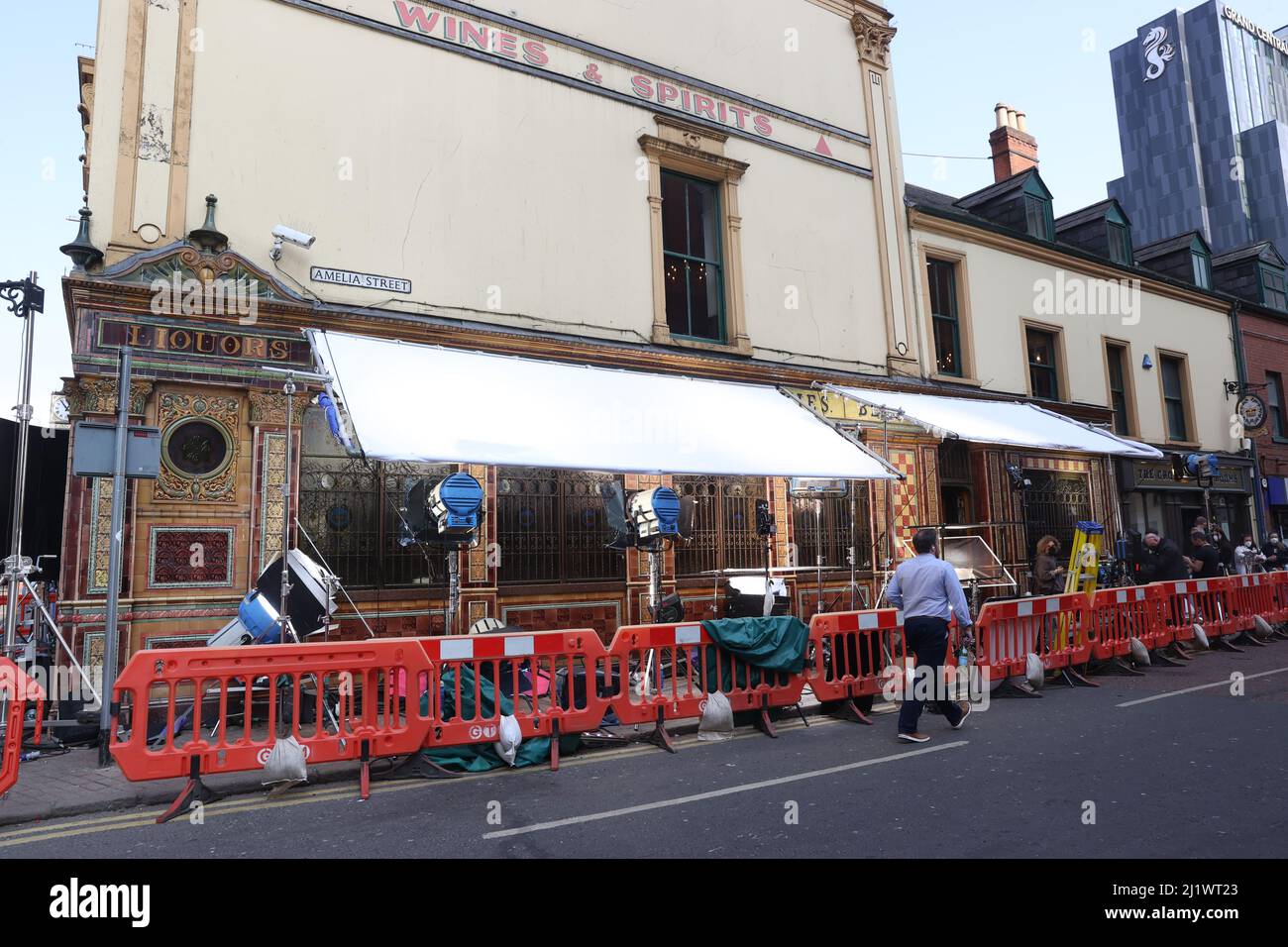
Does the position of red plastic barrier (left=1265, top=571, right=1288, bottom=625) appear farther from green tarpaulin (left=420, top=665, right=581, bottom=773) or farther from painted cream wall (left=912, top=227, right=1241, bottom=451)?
green tarpaulin (left=420, top=665, right=581, bottom=773)

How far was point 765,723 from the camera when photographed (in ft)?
25.1

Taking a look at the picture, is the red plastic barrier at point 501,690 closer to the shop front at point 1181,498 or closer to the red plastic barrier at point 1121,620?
the red plastic barrier at point 1121,620

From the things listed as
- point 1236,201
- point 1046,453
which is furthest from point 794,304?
point 1236,201

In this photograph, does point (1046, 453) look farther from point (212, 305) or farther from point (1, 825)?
point (1, 825)

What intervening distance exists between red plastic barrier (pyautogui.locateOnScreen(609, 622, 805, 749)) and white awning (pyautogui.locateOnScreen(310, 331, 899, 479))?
200 cm

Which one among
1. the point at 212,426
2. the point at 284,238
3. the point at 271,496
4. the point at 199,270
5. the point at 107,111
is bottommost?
the point at 271,496

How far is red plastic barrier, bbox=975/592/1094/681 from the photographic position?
9.16 m

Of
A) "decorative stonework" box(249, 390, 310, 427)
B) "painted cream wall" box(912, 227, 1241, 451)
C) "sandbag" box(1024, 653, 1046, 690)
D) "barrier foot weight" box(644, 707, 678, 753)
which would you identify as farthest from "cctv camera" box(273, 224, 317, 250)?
"painted cream wall" box(912, 227, 1241, 451)

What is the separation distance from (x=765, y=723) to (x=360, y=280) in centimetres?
672

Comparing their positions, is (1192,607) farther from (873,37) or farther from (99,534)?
(99,534)

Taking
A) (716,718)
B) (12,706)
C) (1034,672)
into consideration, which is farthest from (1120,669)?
(12,706)

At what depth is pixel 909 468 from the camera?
46.6 feet

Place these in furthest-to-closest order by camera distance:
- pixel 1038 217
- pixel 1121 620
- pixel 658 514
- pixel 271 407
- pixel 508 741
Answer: pixel 1038 217
pixel 1121 620
pixel 658 514
pixel 271 407
pixel 508 741

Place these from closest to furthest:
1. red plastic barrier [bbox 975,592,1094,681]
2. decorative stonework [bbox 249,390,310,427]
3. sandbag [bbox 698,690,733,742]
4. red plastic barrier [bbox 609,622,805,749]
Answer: red plastic barrier [bbox 609,622,805,749] < sandbag [bbox 698,690,733,742] < decorative stonework [bbox 249,390,310,427] < red plastic barrier [bbox 975,592,1094,681]
